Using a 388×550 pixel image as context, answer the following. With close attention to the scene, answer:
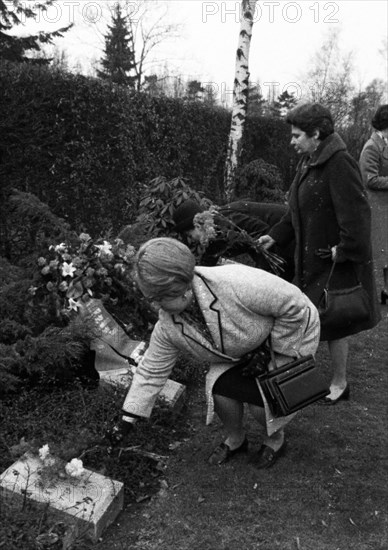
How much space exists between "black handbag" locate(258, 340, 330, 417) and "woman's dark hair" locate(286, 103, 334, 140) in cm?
138

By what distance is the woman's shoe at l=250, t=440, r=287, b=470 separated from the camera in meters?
2.97

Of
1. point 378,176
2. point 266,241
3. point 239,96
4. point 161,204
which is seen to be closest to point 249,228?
point 266,241

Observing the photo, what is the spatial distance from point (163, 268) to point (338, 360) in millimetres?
1903

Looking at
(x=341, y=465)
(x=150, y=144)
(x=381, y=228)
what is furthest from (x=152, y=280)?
(x=150, y=144)

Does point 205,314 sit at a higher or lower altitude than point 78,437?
higher

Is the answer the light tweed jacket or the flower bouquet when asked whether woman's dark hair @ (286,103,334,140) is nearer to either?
the light tweed jacket

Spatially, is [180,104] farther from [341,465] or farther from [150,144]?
[341,465]

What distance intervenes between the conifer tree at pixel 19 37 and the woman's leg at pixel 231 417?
13158 mm

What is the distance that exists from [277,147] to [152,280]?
1055 centimetres

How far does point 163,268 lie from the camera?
2.21 meters

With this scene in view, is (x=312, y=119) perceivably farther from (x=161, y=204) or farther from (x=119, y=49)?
(x=119, y=49)

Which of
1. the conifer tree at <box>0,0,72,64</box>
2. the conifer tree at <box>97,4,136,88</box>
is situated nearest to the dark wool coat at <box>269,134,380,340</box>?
the conifer tree at <box>0,0,72,64</box>

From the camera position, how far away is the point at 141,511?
104 inches

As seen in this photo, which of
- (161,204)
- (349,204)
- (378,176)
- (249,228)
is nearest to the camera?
(349,204)
